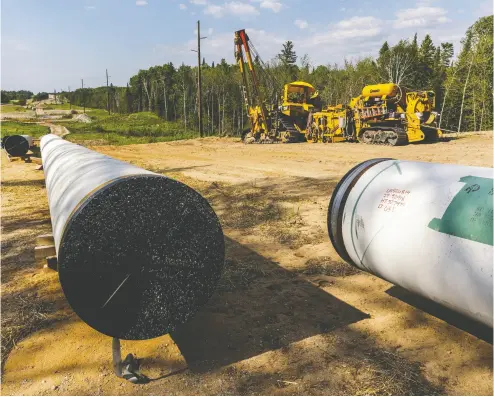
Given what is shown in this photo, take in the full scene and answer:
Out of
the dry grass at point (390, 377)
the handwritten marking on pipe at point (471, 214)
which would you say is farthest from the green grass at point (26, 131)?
the handwritten marking on pipe at point (471, 214)

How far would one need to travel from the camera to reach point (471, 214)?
10.1ft

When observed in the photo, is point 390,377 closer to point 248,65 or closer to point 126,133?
point 248,65

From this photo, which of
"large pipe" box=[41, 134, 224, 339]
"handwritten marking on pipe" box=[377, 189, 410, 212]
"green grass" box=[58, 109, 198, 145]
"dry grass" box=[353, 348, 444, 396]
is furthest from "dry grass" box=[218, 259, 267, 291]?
"green grass" box=[58, 109, 198, 145]

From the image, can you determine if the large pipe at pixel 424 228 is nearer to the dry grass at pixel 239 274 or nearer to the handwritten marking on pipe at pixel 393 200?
the handwritten marking on pipe at pixel 393 200

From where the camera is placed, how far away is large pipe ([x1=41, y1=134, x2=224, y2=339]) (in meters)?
2.89

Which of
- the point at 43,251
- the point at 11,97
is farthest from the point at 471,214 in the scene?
the point at 11,97

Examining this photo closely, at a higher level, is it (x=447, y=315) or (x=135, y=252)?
(x=135, y=252)

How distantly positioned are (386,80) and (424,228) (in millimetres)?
48556

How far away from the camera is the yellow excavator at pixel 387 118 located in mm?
19781

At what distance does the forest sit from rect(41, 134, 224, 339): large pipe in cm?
2290

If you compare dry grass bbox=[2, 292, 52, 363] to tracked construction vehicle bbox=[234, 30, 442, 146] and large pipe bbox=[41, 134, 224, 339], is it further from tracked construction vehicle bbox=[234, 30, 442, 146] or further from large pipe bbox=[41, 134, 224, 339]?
tracked construction vehicle bbox=[234, 30, 442, 146]

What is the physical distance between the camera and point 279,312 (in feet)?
14.5

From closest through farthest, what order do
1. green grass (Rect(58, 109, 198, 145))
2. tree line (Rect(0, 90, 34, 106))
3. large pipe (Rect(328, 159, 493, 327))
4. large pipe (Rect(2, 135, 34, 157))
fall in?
1. large pipe (Rect(328, 159, 493, 327))
2. large pipe (Rect(2, 135, 34, 157))
3. green grass (Rect(58, 109, 198, 145))
4. tree line (Rect(0, 90, 34, 106))

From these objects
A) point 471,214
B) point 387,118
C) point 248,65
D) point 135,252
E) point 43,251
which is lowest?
point 43,251
